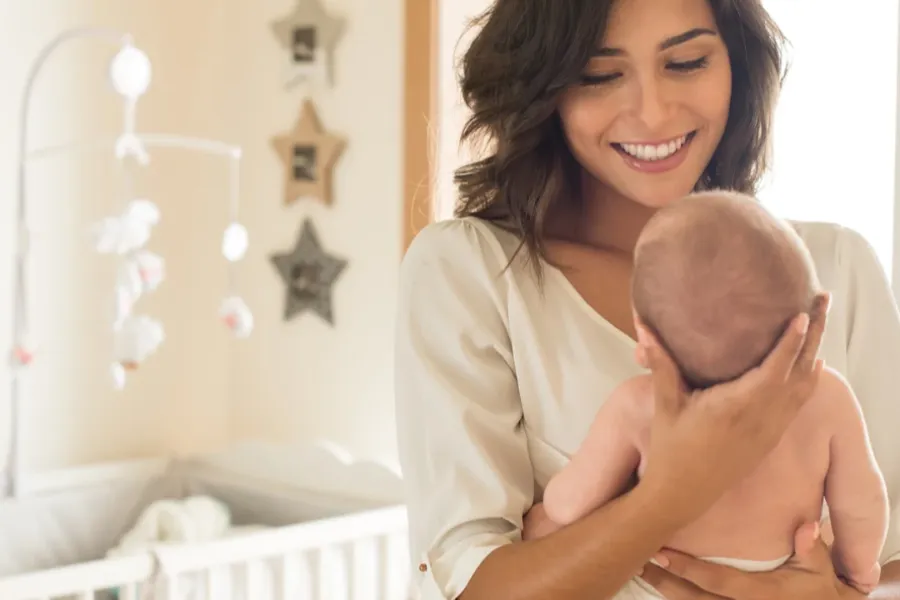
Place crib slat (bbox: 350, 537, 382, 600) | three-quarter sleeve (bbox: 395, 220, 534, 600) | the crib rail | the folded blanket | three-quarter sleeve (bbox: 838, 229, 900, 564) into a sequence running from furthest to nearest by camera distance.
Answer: the folded blanket → crib slat (bbox: 350, 537, 382, 600) → the crib rail → three-quarter sleeve (bbox: 838, 229, 900, 564) → three-quarter sleeve (bbox: 395, 220, 534, 600)

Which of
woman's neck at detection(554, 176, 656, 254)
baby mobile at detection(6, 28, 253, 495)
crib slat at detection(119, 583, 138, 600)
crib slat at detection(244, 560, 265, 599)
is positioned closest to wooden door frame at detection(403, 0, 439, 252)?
baby mobile at detection(6, 28, 253, 495)

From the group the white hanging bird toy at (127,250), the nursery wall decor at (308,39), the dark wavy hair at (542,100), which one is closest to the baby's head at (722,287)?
the dark wavy hair at (542,100)

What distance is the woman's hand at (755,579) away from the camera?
2.97ft

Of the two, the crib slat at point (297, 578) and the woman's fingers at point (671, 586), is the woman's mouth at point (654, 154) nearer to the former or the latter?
the woman's fingers at point (671, 586)

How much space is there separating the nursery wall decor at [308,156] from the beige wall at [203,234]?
35 millimetres

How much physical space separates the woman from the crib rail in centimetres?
96

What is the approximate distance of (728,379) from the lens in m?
0.85

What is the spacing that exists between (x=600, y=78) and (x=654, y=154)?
0.09 meters

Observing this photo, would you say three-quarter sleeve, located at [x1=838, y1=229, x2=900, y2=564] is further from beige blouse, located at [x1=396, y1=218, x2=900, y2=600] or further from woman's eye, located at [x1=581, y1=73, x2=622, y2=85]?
woman's eye, located at [x1=581, y1=73, x2=622, y2=85]

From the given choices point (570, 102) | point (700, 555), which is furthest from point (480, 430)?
point (570, 102)

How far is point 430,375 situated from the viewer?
99 centimetres

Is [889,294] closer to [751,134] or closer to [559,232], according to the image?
[751,134]

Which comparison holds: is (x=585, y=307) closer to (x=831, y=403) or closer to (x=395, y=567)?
(x=831, y=403)

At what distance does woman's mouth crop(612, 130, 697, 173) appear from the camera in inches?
40.9
